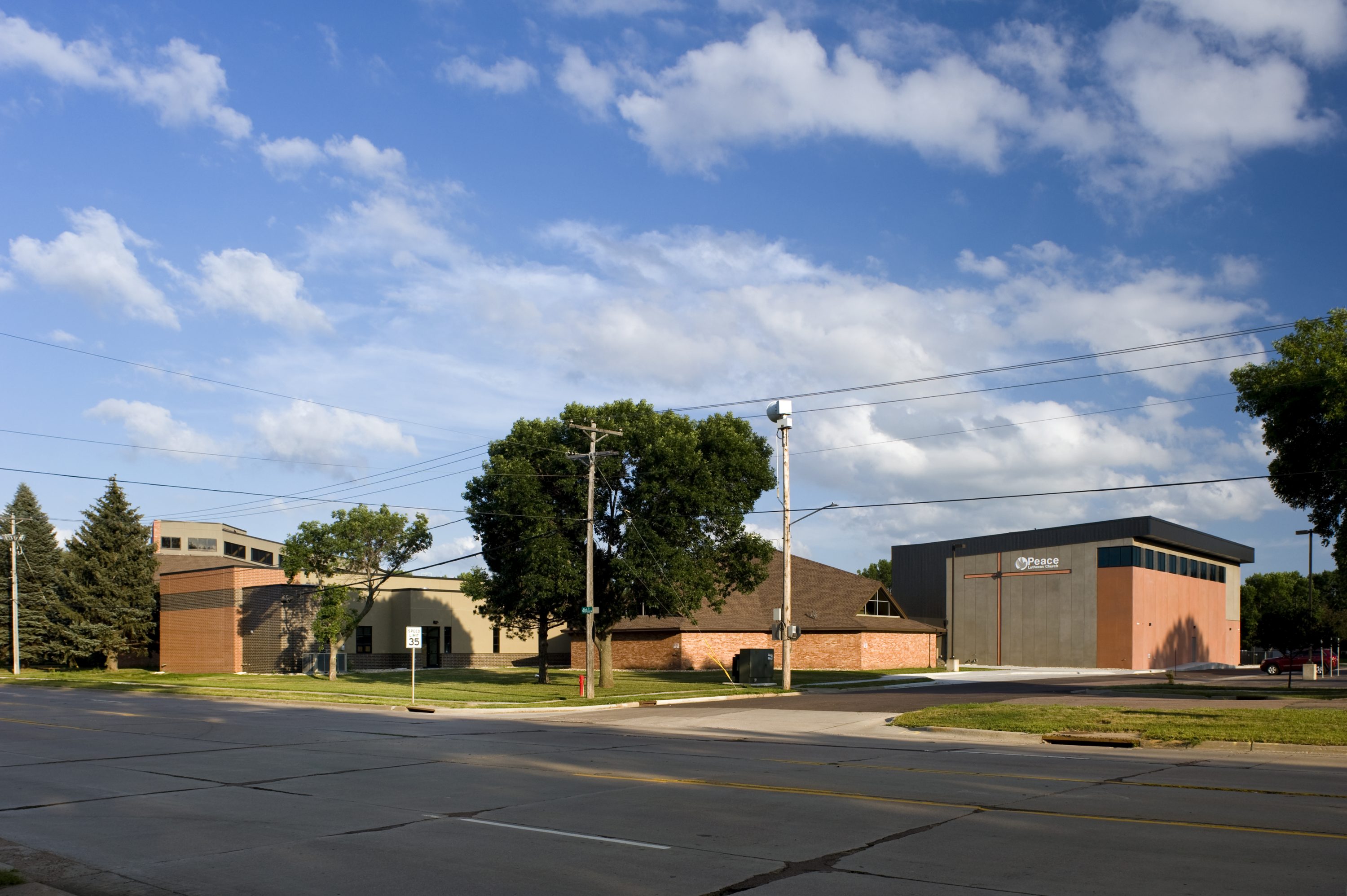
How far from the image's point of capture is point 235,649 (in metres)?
58.4

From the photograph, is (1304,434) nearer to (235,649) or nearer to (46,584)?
(235,649)

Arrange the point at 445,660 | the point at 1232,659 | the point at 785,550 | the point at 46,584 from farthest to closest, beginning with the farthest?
1. the point at 1232,659
2. the point at 46,584
3. the point at 445,660
4. the point at 785,550

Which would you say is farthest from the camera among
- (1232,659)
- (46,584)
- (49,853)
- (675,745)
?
(1232,659)

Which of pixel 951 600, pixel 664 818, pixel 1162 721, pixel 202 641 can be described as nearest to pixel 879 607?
pixel 951 600

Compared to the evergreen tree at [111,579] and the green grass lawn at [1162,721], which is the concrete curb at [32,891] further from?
the evergreen tree at [111,579]

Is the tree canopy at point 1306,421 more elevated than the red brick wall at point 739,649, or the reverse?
the tree canopy at point 1306,421

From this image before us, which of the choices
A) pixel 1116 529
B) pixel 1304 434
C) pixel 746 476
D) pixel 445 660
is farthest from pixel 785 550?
pixel 1116 529

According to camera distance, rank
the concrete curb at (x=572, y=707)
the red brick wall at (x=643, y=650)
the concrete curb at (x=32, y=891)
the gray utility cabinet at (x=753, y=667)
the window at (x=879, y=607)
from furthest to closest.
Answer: the window at (x=879, y=607), the red brick wall at (x=643, y=650), the gray utility cabinet at (x=753, y=667), the concrete curb at (x=572, y=707), the concrete curb at (x=32, y=891)

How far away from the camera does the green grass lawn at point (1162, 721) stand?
60.4 ft

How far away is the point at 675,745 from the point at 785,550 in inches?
829

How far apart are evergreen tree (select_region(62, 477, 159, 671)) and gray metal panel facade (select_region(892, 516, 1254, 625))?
2017 inches

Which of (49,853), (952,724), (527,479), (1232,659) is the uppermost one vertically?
(527,479)

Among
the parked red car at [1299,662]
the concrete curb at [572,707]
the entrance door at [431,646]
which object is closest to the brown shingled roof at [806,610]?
the entrance door at [431,646]

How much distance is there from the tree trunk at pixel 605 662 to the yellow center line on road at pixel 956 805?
2742 cm
